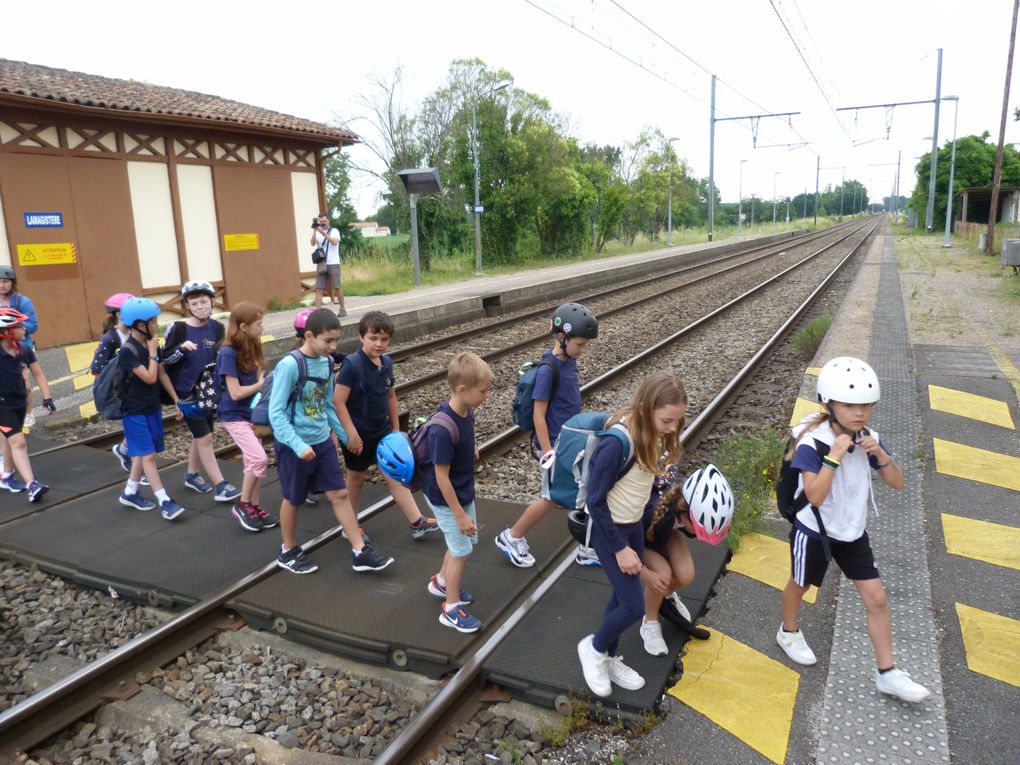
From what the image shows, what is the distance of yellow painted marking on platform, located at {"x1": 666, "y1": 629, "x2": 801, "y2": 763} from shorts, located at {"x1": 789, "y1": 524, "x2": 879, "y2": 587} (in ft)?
1.56

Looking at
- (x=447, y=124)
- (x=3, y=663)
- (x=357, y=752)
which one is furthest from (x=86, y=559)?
(x=447, y=124)

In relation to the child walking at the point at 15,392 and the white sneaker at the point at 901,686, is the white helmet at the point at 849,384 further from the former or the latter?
the child walking at the point at 15,392

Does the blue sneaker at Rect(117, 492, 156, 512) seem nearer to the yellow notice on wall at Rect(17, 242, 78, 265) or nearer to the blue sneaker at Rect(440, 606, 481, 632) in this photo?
the blue sneaker at Rect(440, 606, 481, 632)

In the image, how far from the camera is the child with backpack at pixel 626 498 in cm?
318

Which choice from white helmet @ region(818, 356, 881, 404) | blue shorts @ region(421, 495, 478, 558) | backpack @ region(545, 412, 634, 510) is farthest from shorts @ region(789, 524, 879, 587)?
blue shorts @ region(421, 495, 478, 558)

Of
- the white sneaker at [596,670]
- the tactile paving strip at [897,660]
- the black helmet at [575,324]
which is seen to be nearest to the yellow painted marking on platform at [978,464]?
the tactile paving strip at [897,660]

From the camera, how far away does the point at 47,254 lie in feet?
42.7

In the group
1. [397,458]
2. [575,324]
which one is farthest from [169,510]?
[575,324]

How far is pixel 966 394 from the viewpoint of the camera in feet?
27.3

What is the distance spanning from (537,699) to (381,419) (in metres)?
2.22

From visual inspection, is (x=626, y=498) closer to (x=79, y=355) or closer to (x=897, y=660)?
(x=897, y=660)

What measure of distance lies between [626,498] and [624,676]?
35.4 inches

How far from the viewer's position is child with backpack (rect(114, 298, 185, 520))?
212 inches

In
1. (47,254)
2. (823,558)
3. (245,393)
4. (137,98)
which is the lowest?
(823,558)
